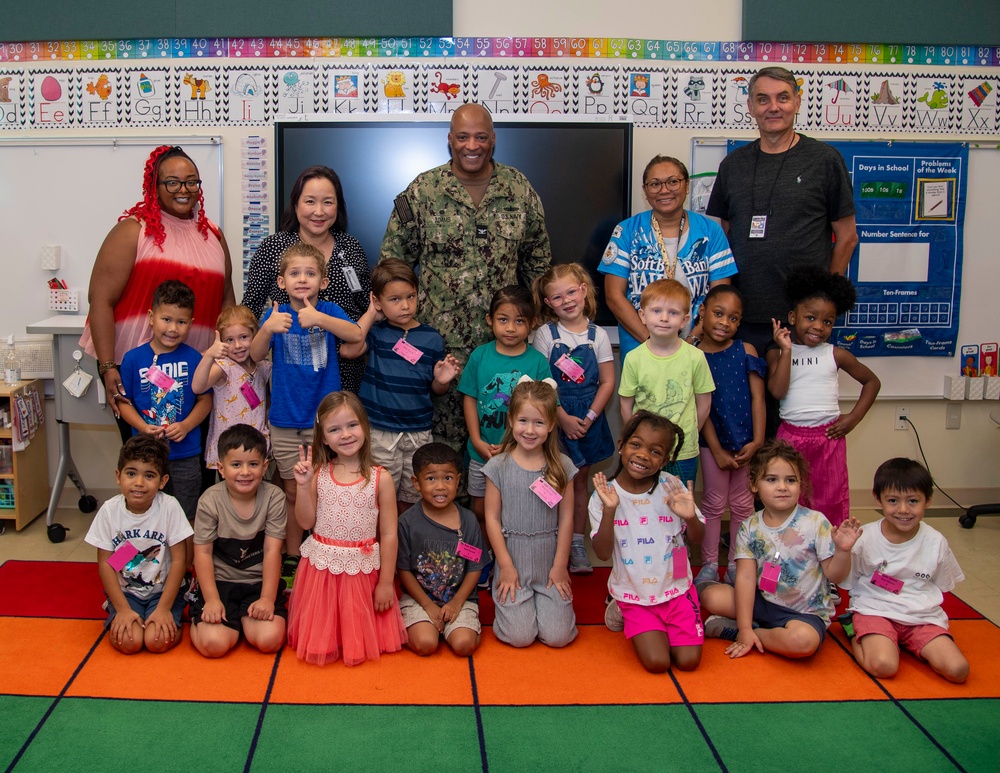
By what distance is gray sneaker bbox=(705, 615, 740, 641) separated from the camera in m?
2.87

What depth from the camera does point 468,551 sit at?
2887 millimetres

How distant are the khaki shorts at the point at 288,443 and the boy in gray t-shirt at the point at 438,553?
1.65 feet

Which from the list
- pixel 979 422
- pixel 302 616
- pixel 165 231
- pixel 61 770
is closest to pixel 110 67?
pixel 165 231

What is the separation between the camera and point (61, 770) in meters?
2.11

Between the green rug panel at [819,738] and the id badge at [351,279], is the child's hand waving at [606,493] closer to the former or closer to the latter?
the green rug panel at [819,738]

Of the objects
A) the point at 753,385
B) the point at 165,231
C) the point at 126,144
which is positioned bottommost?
the point at 753,385

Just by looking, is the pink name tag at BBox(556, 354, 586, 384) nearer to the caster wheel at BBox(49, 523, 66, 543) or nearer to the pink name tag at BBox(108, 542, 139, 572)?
the pink name tag at BBox(108, 542, 139, 572)

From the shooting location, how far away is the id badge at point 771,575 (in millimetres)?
2797

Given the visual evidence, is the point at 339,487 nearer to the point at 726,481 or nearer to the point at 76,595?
the point at 76,595

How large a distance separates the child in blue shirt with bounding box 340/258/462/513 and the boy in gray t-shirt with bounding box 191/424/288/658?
48 centimetres

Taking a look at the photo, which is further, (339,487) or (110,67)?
(110,67)

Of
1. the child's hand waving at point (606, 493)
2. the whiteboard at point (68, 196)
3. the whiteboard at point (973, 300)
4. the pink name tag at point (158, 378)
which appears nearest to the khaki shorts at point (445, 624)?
the child's hand waving at point (606, 493)

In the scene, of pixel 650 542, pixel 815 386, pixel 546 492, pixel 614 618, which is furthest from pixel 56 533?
pixel 815 386

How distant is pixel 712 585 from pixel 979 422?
7.67 ft
